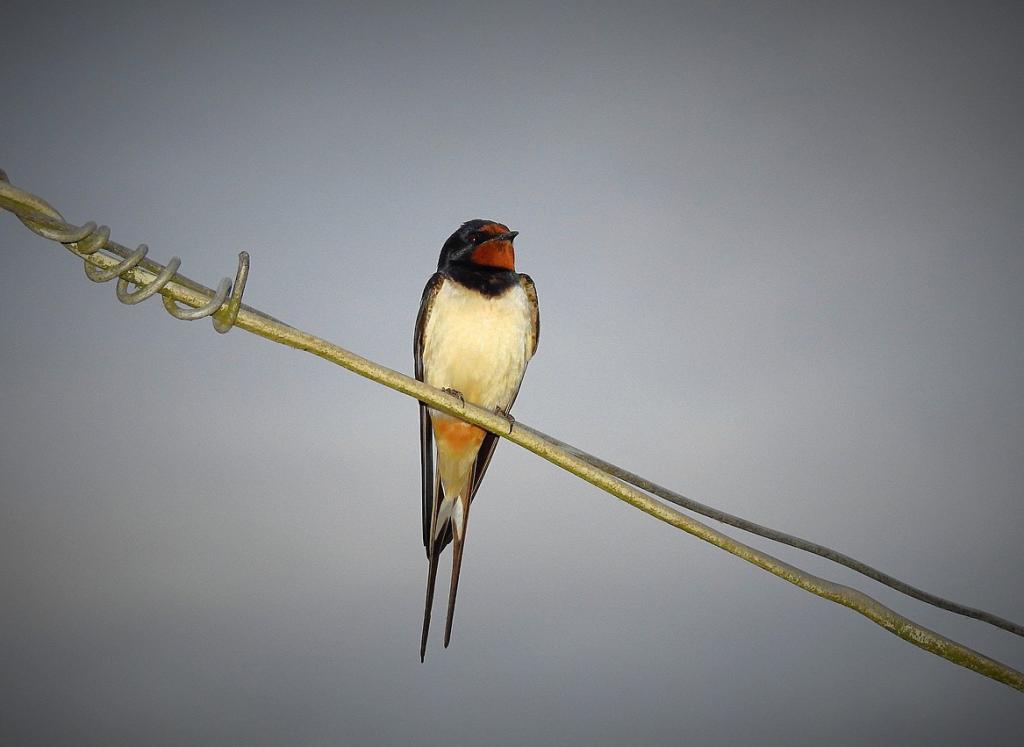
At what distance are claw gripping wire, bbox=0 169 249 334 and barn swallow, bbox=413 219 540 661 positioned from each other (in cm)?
70

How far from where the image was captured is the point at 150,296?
0.40 metres

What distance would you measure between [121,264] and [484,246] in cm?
81

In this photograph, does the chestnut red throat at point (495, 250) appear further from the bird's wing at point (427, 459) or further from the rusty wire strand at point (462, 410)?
the rusty wire strand at point (462, 410)

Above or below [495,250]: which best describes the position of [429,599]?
below

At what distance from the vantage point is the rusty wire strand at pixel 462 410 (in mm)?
390

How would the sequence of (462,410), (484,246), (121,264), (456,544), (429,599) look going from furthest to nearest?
(484,246) → (456,544) → (429,599) → (462,410) → (121,264)

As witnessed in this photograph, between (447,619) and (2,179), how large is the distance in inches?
26.5

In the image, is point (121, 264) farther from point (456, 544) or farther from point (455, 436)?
point (455, 436)

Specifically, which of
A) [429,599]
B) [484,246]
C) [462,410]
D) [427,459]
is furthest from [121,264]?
[484,246]

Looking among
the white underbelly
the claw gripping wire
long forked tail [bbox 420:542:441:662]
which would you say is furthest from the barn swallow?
the claw gripping wire

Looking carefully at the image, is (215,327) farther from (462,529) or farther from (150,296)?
(462,529)

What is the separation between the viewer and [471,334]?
3.84 ft

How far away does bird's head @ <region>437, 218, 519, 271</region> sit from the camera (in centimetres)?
116

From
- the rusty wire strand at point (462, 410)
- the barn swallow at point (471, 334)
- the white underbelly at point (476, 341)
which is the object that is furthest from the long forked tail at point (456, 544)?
the rusty wire strand at point (462, 410)
